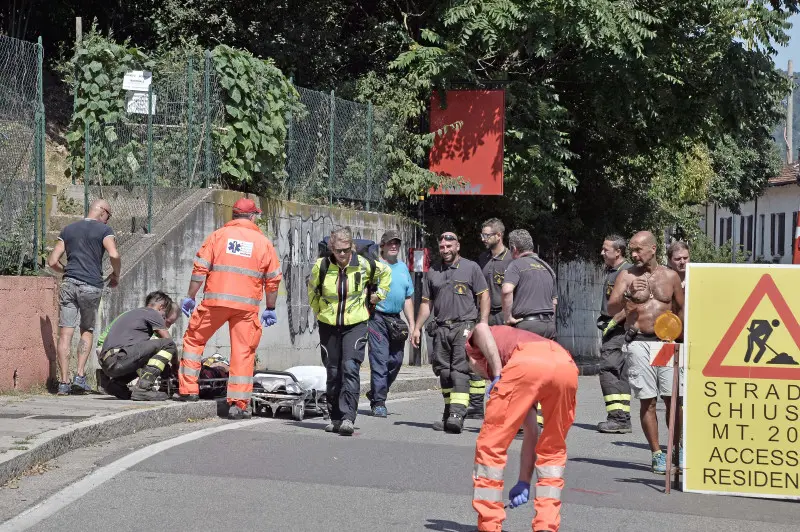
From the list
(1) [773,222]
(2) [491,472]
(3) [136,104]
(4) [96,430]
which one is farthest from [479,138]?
(1) [773,222]

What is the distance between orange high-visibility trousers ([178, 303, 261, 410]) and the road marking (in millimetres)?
865

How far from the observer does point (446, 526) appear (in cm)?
723

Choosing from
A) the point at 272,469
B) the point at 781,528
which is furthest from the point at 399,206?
the point at 781,528

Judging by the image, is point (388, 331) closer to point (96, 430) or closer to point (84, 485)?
point (96, 430)

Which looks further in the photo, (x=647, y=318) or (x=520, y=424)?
(x=647, y=318)

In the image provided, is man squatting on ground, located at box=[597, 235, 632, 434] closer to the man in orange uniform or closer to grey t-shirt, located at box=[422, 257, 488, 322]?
grey t-shirt, located at box=[422, 257, 488, 322]

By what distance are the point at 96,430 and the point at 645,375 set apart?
13.4 feet

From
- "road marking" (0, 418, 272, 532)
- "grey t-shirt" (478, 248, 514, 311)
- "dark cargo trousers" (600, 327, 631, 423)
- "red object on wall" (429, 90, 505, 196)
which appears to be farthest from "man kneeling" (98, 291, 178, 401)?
"red object on wall" (429, 90, 505, 196)

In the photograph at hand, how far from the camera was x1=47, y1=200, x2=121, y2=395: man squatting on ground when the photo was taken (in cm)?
1280

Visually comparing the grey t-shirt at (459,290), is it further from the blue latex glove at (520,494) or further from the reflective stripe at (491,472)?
the reflective stripe at (491,472)

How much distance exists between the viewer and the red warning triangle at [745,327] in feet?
27.9

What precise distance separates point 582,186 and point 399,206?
4.94 metres

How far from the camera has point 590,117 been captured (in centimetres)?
2400

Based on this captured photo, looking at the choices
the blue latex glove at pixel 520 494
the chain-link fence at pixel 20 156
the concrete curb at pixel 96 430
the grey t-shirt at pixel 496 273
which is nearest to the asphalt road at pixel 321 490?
the concrete curb at pixel 96 430
